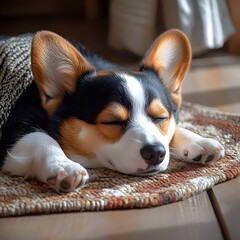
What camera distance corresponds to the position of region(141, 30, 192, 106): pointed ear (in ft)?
5.06

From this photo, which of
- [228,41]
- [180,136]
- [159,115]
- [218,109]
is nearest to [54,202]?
[159,115]

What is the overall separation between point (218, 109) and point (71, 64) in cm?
75

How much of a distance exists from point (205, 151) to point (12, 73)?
630 millimetres

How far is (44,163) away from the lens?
1.30 metres

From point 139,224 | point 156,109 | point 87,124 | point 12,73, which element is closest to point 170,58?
point 156,109

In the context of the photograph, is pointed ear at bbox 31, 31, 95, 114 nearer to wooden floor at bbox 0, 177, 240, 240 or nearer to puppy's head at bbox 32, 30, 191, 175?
puppy's head at bbox 32, 30, 191, 175

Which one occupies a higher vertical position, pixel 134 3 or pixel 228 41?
pixel 134 3

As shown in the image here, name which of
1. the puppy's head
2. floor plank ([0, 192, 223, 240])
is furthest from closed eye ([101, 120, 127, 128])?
floor plank ([0, 192, 223, 240])

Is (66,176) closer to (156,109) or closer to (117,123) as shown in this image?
(117,123)

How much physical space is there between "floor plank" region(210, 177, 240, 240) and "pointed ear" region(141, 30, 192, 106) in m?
0.34

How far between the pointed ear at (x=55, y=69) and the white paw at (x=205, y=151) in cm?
36

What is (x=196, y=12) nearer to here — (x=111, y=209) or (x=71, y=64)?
(x=71, y=64)

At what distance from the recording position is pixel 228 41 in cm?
284

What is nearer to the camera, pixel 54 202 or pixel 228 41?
pixel 54 202
